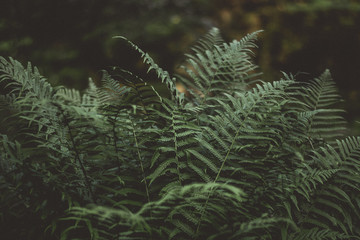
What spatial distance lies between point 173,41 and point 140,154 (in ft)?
6.98

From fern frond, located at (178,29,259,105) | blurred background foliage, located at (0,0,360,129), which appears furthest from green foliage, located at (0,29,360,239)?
blurred background foliage, located at (0,0,360,129)

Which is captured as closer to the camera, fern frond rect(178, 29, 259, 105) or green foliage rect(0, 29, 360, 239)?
green foliage rect(0, 29, 360, 239)

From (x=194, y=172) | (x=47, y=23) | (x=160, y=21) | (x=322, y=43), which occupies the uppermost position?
(x=47, y=23)

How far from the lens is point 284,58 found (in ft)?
9.95

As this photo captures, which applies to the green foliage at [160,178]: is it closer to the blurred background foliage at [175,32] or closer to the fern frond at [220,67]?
the fern frond at [220,67]

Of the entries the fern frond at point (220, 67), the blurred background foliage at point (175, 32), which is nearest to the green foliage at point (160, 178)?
the fern frond at point (220, 67)

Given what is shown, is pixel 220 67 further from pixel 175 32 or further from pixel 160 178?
pixel 175 32

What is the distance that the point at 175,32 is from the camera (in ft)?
9.68

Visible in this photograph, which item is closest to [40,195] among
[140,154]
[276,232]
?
[140,154]

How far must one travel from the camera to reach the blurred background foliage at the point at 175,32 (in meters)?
2.89

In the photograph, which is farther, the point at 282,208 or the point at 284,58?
the point at 284,58

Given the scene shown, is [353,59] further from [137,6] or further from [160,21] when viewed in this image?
[137,6]

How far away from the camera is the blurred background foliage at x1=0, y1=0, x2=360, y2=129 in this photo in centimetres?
289

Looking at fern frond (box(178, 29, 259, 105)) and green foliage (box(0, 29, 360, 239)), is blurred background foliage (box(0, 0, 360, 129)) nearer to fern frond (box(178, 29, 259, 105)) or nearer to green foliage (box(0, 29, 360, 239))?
fern frond (box(178, 29, 259, 105))
